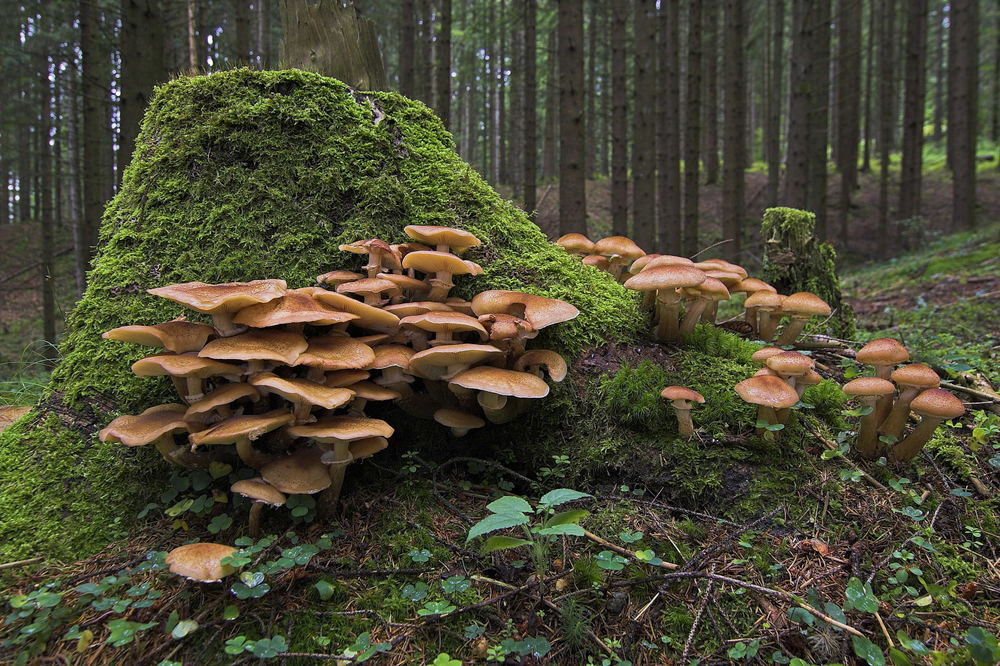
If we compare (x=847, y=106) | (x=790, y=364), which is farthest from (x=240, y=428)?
(x=847, y=106)

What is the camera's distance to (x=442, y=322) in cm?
237

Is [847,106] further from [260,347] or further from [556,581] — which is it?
[260,347]

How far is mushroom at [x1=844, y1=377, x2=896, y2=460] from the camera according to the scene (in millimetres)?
2557

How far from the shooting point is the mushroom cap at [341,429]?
213 centimetres

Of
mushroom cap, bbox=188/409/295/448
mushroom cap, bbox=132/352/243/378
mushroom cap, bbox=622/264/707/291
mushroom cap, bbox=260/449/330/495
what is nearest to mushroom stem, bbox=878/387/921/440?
mushroom cap, bbox=622/264/707/291

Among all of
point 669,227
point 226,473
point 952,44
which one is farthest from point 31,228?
point 952,44

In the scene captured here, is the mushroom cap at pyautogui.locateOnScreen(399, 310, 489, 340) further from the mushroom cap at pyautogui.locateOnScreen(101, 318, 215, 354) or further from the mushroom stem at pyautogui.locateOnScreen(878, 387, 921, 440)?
the mushroom stem at pyautogui.locateOnScreen(878, 387, 921, 440)

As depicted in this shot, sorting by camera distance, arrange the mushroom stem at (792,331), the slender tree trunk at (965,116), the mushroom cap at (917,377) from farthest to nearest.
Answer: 1. the slender tree trunk at (965,116)
2. the mushroom stem at (792,331)
3. the mushroom cap at (917,377)

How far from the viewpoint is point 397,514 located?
2.50 meters

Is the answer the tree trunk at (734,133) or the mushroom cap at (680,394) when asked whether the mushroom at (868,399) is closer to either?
the mushroom cap at (680,394)

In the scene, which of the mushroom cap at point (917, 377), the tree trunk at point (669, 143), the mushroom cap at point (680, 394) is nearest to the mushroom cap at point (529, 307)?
the mushroom cap at point (680, 394)

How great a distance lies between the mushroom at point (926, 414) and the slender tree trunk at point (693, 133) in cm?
992

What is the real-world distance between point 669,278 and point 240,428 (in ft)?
6.86

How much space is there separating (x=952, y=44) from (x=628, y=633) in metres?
24.5
